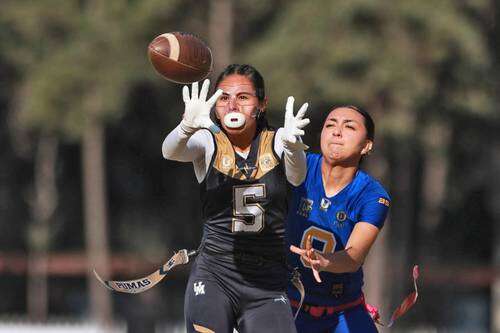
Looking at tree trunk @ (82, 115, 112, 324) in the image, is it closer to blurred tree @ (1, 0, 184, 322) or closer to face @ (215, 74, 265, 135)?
blurred tree @ (1, 0, 184, 322)

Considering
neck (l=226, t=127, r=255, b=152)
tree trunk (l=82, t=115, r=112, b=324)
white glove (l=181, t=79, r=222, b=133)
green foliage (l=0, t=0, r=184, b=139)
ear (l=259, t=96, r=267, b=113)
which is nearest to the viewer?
white glove (l=181, t=79, r=222, b=133)

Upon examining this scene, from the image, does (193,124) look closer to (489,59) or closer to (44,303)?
(489,59)

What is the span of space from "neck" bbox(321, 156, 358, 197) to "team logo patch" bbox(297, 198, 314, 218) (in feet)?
0.41

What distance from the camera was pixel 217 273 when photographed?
258 inches

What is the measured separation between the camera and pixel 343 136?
6.98m

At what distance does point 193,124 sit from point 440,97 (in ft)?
62.8

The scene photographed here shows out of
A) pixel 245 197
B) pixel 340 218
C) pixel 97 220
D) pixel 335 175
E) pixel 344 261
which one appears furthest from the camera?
pixel 97 220

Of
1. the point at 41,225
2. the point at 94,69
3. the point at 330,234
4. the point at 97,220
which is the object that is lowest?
the point at 41,225

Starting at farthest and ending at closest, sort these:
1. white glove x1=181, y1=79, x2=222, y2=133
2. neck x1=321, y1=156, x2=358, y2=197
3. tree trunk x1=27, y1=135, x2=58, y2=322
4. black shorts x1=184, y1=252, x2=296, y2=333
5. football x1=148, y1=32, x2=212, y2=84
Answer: tree trunk x1=27, y1=135, x2=58, y2=322 < neck x1=321, y1=156, x2=358, y2=197 < football x1=148, y1=32, x2=212, y2=84 < black shorts x1=184, y1=252, x2=296, y2=333 < white glove x1=181, y1=79, x2=222, y2=133

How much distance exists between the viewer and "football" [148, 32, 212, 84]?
6.77 m

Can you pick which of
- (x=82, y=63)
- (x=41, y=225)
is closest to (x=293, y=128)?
(x=82, y=63)

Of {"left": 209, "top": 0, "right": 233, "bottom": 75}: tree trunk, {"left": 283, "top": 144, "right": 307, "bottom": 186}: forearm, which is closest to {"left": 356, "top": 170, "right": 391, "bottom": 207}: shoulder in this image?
{"left": 283, "top": 144, "right": 307, "bottom": 186}: forearm

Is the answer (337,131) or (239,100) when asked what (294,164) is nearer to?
(239,100)

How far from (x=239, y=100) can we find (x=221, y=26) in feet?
65.6
